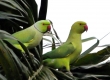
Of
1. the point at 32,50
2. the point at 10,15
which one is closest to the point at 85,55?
the point at 32,50

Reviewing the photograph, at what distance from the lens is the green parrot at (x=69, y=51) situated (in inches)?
75.8

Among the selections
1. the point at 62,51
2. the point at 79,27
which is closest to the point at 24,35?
the point at 62,51

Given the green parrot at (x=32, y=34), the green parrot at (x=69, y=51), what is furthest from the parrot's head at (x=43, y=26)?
the green parrot at (x=69, y=51)

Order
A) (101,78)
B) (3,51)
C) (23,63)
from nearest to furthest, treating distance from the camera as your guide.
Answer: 1. (3,51)
2. (23,63)
3. (101,78)

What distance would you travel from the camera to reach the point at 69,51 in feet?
6.57

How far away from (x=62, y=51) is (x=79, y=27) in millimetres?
204

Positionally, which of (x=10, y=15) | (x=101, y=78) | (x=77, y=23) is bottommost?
(x=101, y=78)

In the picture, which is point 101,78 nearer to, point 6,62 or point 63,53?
point 63,53

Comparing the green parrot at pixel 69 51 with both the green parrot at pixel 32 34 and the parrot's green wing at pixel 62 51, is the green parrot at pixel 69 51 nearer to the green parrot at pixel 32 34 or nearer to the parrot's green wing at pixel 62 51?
the parrot's green wing at pixel 62 51

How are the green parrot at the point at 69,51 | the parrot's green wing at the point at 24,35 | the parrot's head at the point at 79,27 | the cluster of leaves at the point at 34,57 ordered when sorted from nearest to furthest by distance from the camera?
the cluster of leaves at the point at 34,57
the parrot's green wing at the point at 24,35
the green parrot at the point at 69,51
the parrot's head at the point at 79,27

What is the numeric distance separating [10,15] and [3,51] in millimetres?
532

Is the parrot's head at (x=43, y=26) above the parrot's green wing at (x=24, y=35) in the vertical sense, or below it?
above

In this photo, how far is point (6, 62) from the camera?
3.84 ft

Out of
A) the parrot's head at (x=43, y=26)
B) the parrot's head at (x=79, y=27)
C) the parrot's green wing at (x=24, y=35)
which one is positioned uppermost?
the parrot's head at (x=43, y=26)
